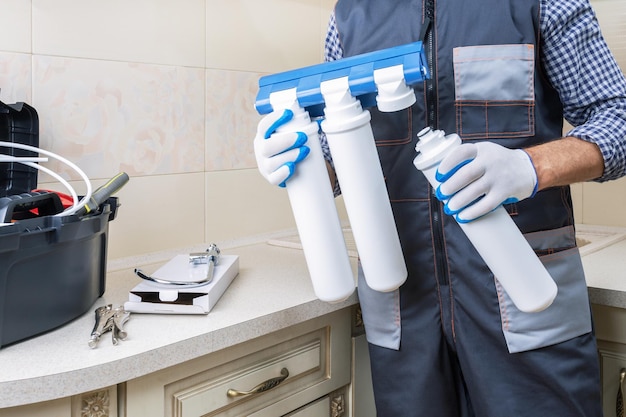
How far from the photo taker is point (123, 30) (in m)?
1.41

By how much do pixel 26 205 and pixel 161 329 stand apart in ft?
0.88

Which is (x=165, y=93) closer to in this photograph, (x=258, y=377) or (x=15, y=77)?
(x=15, y=77)

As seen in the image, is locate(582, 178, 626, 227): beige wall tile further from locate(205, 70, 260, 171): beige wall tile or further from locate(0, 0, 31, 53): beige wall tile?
locate(0, 0, 31, 53): beige wall tile

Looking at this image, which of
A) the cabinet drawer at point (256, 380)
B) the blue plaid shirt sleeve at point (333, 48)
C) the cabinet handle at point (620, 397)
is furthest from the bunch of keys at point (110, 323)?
the cabinet handle at point (620, 397)

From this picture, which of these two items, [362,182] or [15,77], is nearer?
[362,182]

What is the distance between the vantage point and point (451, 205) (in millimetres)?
774

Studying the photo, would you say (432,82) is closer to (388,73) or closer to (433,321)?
(388,73)

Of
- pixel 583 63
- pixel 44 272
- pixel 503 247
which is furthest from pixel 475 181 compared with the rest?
pixel 44 272

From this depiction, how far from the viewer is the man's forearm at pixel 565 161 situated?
33.9 inches

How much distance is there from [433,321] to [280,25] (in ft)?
3.57

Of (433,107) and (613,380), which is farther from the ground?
(433,107)

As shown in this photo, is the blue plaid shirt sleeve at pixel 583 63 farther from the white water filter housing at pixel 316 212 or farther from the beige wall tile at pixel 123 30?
the beige wall tile at pixel 123 30

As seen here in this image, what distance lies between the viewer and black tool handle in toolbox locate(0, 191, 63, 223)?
2.74ft

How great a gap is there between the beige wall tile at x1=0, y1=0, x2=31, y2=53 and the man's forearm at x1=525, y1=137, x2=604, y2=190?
38.5 inches
